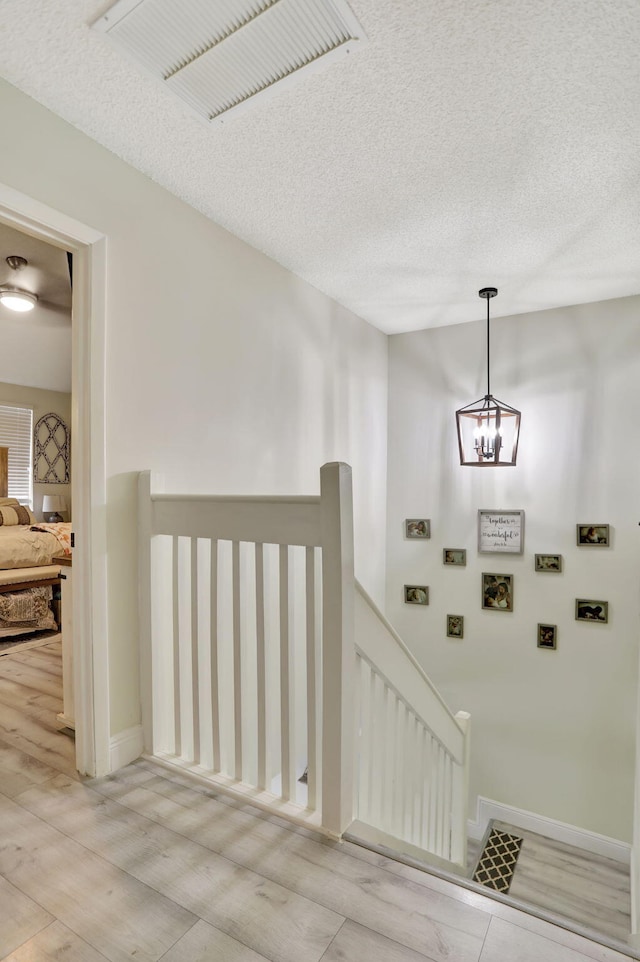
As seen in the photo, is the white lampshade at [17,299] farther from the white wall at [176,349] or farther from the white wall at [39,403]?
the white wall at [39,403]

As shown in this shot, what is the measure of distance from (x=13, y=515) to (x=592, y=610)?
18.5ft

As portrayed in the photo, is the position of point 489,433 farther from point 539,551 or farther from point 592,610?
point 592,610

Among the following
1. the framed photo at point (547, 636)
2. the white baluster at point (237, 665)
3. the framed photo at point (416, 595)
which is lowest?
the framed photo at point (547, 636)

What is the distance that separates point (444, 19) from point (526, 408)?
2684 millimetres

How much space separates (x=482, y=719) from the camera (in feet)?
12.3

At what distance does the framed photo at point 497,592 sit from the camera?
12.1ft

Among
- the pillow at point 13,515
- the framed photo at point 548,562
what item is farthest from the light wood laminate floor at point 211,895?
the pillow at point 13,515

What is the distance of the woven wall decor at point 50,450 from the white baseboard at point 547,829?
6224mm

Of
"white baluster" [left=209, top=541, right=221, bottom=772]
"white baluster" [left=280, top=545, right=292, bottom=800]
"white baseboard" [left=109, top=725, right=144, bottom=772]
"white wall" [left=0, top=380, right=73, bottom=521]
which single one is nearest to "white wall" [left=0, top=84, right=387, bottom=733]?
"white baseboard" [left=109, top=725, right=144, bottom=772]

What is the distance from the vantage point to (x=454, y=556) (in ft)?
12.8

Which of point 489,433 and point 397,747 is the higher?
point 489,433

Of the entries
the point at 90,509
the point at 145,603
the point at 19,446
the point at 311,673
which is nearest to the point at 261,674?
the point at 311,673

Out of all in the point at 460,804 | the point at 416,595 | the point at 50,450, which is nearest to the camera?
the point at 460,804

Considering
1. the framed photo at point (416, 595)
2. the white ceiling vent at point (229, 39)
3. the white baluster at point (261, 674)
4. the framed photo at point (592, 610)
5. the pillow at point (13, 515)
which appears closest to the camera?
the white ceiling vent at point (229, 39)
